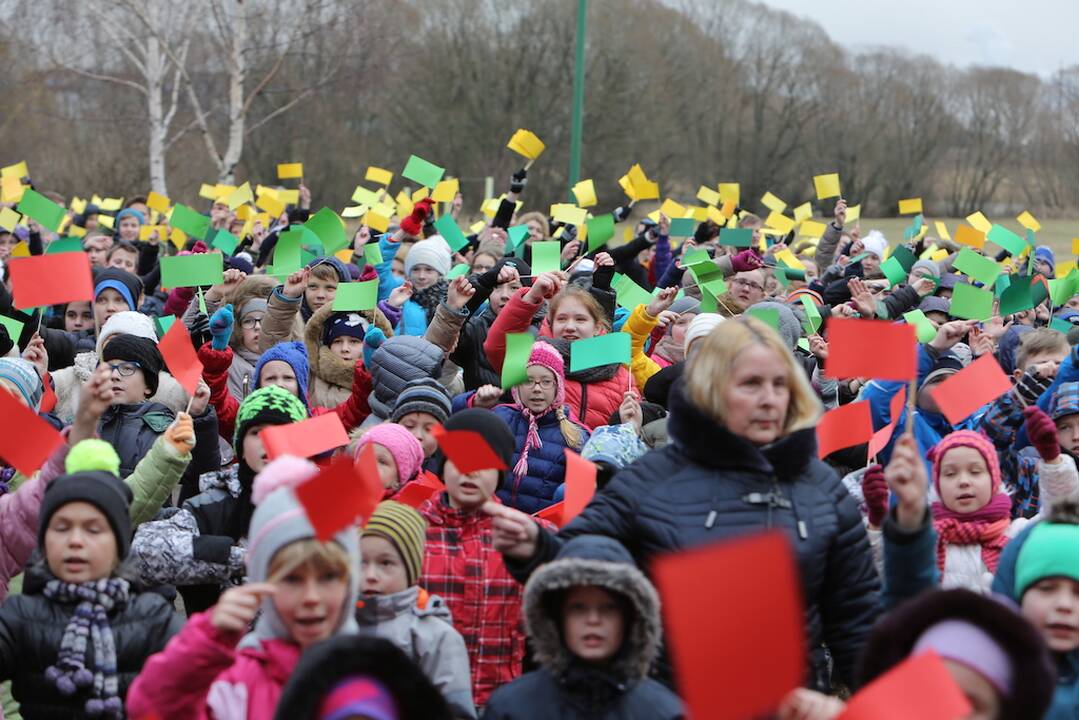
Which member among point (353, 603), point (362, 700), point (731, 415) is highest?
point (731, 415)

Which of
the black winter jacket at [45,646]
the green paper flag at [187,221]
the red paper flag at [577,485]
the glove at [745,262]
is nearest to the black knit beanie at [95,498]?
the black winter jacket at [45,646]

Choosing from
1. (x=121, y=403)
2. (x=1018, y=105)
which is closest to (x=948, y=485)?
(x=121, y=403)

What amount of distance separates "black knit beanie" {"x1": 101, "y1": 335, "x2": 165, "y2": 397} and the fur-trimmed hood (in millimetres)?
2786

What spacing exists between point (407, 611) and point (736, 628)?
154 centimetres

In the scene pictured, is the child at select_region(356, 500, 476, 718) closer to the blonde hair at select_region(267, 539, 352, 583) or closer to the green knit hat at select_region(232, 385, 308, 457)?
the blonde hair at select_region(267, 539, 352, 583)

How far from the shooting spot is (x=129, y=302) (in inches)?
291

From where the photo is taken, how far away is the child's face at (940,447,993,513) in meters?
4.35

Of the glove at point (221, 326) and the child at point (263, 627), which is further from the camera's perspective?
the glove at point (221, 326)

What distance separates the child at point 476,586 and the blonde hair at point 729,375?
89 cm

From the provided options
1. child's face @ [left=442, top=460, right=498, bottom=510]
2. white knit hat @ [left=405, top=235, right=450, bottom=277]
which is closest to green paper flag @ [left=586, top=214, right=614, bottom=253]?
white knit hat @ [left=405, top=235, right=450, bottom=277]

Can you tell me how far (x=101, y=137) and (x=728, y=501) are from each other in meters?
30.0

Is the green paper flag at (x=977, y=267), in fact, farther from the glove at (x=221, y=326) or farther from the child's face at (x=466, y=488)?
the child's face at (x=466, y=488)

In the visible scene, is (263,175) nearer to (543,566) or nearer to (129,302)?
(129,302)

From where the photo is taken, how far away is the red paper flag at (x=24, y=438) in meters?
3.96
